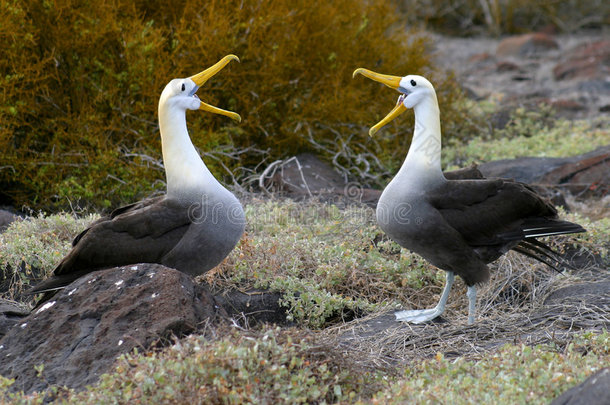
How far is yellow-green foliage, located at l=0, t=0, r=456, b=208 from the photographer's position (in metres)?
6.66

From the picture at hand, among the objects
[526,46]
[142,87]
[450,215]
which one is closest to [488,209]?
[450,215]

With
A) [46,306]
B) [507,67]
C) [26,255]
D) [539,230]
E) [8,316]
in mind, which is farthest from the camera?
[507,67]

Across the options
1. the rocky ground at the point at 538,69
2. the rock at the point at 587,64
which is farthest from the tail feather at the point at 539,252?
the rock at the point at 587,64

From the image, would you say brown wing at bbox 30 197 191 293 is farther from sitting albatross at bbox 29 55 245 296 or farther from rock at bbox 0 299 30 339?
rock at bbox 0 299 30 339

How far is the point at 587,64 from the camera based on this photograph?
42.5 ft

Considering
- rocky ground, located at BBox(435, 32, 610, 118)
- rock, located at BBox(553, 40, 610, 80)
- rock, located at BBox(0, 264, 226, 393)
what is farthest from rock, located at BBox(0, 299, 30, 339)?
rock, located at BBox(553, 40, 610, 80)

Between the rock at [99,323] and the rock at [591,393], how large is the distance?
1.40 metres

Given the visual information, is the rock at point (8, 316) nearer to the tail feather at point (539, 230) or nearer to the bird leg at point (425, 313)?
the bird leg at point (425, 313)

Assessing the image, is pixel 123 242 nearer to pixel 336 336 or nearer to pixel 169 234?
pixel 169 234

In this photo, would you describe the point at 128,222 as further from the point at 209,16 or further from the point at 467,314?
the point at 209,16

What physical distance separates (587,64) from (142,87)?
883 centimetres

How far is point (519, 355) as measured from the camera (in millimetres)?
3148

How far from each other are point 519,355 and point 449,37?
14947mm

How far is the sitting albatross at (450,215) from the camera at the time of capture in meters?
4.03
